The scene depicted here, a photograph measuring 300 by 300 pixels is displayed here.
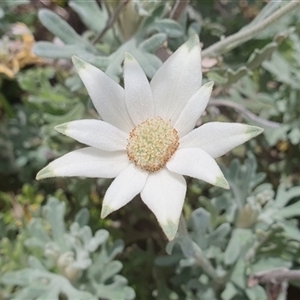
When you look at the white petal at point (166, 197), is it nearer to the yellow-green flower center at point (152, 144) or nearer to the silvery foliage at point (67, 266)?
the yellow-green flower center at point (152, 144)

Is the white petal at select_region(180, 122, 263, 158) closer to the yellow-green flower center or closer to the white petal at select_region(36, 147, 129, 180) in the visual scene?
the yellow-green flower center

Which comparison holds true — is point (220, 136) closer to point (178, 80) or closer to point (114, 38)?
point (178, 80)

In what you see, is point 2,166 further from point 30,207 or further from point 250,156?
point 250,156

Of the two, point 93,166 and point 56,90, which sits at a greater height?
point 93,166

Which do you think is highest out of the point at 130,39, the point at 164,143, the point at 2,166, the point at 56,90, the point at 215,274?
the point at 164,143

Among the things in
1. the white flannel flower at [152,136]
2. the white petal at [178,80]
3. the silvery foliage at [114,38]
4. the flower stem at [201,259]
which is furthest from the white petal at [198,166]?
the silvery foliage at [114,38]

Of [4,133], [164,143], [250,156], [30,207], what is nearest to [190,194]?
[250,156]
